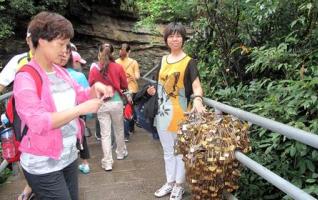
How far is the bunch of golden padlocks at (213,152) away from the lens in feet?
8.57

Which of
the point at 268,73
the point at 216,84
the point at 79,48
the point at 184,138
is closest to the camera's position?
the point at 184,138

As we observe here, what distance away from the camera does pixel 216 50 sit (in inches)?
202

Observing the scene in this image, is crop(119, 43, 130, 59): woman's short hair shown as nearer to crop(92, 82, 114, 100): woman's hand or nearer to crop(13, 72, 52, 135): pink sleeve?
crop(92, 82, 114, 100): woman's hand

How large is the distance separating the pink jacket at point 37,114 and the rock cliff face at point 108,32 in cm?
1094

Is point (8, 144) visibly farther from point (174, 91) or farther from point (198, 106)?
point (174, 91)

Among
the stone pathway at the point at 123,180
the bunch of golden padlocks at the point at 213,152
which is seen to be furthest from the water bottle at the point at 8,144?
the stone pathway at the point at 123,180

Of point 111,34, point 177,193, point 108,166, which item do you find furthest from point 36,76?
point 111,34

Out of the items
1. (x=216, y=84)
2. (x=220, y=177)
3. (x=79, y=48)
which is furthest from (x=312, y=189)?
(x=79, y=48)

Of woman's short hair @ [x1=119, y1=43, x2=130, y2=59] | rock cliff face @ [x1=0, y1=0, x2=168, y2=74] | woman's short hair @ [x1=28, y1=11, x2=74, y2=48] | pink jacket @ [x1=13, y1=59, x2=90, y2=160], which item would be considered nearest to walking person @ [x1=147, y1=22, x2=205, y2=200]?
pink jacket @ [x1=13, y1=59, x2=90, y2=160]

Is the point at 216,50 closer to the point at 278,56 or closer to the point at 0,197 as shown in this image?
the point at 278,56

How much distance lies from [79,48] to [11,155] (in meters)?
11.0

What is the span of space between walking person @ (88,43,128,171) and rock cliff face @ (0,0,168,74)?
8.01 m

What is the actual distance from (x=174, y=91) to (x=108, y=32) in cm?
1024

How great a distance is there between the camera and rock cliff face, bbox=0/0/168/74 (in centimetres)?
1320
